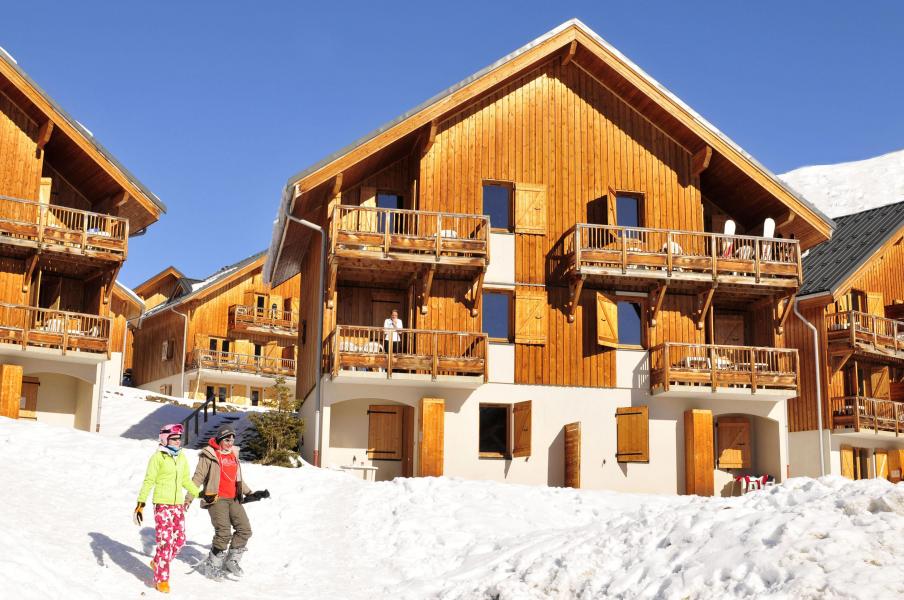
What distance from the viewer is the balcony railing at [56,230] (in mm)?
28734

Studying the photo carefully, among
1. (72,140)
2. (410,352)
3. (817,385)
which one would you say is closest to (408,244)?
(410,352)

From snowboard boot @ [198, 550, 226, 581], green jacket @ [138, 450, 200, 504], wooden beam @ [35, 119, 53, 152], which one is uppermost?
wooden beam @ [35, 119, 53, 152]

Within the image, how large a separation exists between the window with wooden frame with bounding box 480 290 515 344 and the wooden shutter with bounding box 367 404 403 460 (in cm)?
322

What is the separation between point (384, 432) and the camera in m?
27.8

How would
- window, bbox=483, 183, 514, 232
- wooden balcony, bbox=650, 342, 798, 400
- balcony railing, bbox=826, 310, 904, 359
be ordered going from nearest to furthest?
wooden balcony, bbox=650, 342, 798, 400 < window, bbox=483, 183, 514, 232 < balcony railing, bbox=826, 310, 904, 359

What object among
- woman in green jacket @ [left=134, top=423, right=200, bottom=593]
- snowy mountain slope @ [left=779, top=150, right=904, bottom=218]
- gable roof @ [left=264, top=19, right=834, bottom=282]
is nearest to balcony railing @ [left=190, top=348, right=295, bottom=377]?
gable roof @ [left=264, top=19, right=834, bottom=282]

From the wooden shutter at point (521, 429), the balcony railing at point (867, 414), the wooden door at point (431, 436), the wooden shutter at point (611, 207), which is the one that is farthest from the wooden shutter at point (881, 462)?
the wooden door at point (431, 436)

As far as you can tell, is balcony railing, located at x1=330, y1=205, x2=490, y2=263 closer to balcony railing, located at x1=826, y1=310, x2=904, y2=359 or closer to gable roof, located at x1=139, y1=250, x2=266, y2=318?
balcony railing, located at x1=826, y1=310, x2=904, y2=359

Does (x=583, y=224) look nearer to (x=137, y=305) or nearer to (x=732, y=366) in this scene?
(x=732, y=366)

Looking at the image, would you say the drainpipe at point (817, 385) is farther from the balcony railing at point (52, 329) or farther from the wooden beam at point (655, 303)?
the balcony railing at point (52, 329)

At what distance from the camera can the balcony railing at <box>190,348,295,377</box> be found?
168ft

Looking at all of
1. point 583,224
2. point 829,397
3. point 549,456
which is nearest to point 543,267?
point 583,224

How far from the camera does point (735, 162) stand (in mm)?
29109

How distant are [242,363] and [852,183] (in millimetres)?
97331
